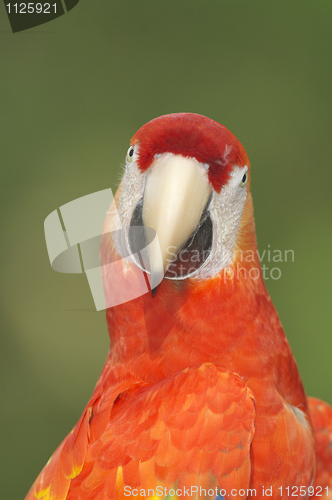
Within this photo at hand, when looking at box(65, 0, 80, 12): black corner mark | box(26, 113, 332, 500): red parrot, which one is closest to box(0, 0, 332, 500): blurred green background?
box(65, 0, 80, 12): black corner mark

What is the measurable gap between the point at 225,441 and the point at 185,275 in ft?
0.65

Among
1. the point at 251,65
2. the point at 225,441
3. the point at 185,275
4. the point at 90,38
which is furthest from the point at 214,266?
the point at 251,65

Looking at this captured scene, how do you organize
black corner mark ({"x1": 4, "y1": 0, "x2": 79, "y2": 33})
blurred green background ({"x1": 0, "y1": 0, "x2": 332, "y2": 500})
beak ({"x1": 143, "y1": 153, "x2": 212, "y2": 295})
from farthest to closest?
blurred green background ({"x1": 0, "y1": 0, "x2": 332, "y2": 500}), black corner mark ({"x1": 4, "y1": 0, "x2": 79, "y2": 33}), beak ({"x1": 143, "y1": 153, "x2": 212, "y2": 295})

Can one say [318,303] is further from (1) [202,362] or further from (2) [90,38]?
(2) [90,38]

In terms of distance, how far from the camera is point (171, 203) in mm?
418

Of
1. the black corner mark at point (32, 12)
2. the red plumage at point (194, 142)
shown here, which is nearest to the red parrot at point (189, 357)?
the red plumage at point (194, 142)

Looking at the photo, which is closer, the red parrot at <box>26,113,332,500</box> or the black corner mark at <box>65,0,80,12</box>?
the red parrot at <box>26,113,332,500</box>

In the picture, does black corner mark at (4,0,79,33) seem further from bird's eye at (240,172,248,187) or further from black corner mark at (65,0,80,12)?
bird's eye at (240,172,248,187)

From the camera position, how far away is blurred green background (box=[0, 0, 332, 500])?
1.10 metres

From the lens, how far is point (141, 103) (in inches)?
48.5

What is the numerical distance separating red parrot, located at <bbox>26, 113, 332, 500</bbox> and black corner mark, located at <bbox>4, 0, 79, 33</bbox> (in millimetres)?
491

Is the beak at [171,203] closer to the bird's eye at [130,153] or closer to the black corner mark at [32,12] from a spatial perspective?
the bird's eye at [130,153]

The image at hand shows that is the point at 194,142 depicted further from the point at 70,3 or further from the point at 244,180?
the point at 70,3

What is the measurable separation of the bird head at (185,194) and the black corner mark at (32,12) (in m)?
0.49
